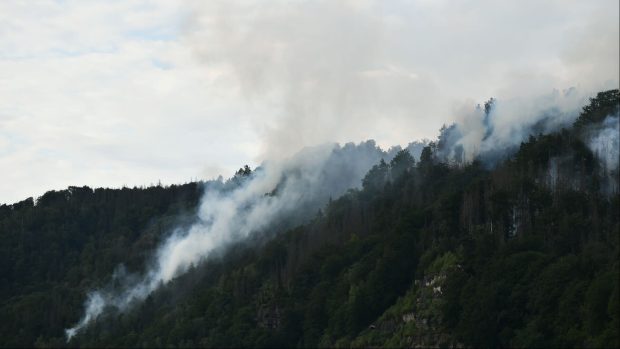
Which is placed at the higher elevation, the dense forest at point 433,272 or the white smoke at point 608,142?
the white smoke at point 608,142

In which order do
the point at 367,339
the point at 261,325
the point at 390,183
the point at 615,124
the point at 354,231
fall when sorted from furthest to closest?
the point at 390,183
the point at 354,231
the point at 261,325
the point at 615,124
the point at 367,339

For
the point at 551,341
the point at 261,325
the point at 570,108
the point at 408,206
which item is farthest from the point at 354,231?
the point at 551,341

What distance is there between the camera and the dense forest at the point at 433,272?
121688mm

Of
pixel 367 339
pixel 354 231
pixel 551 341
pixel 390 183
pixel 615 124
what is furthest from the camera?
pixel 390 183

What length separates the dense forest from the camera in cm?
12169

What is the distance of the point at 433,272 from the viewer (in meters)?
142

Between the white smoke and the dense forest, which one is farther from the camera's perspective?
the white smoke

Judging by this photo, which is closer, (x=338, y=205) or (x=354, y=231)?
(x=354, y=231)

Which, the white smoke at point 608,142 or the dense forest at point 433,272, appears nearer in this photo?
the dense forest at point 433,272

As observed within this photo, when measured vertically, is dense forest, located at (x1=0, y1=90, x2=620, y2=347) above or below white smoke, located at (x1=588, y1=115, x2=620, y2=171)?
below

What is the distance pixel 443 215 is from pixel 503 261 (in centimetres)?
2190

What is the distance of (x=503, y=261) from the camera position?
13000 cm

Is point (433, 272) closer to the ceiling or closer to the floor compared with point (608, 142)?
closer to the floor

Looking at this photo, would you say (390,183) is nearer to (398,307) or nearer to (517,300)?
(398,307)
